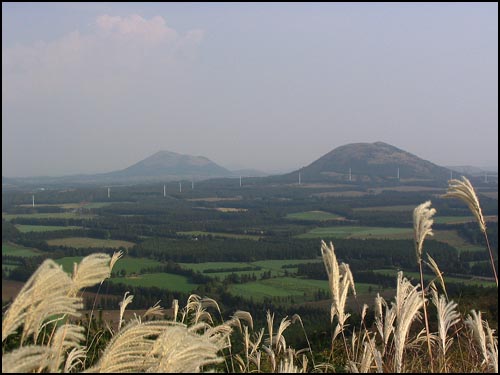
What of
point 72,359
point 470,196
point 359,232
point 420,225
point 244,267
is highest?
point 470,196

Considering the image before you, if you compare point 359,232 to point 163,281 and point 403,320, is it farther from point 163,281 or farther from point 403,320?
point 403,320

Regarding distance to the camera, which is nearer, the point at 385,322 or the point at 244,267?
the point at 385,322

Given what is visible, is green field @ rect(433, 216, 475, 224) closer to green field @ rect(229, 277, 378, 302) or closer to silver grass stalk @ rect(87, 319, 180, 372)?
green field @ rect(229, 277, 378, 302)

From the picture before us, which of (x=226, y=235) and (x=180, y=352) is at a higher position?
(x=180, y=352)

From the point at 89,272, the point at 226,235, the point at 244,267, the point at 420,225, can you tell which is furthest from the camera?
the point at 226,235

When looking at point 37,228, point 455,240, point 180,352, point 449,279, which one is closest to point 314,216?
point 455,240

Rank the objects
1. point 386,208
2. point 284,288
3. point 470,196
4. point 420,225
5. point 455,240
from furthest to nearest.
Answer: point 386,208 < point 455,240 < point 284,288 < point 470,196 < point 420,225
